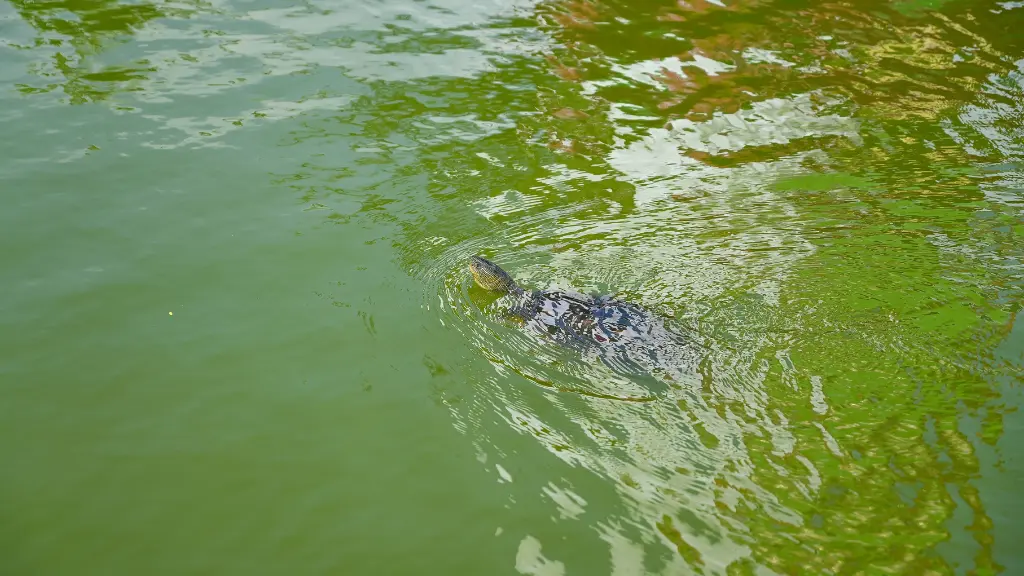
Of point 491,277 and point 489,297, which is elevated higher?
point 491,277

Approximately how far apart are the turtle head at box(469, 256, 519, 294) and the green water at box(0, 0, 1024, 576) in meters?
0.18

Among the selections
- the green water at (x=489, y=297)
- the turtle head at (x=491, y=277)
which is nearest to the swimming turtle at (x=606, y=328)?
the turtle head at (x=491, y=277)

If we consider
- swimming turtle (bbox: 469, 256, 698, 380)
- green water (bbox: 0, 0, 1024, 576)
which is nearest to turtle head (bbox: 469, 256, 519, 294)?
swimming turtle (bbox: 469, 256, 698, 380)

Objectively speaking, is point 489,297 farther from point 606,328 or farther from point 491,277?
point 606,328

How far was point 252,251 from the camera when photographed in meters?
4.33

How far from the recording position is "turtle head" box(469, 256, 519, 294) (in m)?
4.16

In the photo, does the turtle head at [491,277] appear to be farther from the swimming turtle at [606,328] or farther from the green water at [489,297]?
the green water at [489,297]

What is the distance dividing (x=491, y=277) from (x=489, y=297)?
113 millimetres

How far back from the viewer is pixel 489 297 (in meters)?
4.20

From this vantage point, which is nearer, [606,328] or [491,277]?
[606,328]

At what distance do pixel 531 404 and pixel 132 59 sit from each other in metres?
4.59

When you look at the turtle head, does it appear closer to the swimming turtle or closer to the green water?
the swimming turtle

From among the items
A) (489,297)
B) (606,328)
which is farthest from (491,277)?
(606,328)

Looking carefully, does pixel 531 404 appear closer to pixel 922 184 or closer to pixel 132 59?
pixel 922 184
